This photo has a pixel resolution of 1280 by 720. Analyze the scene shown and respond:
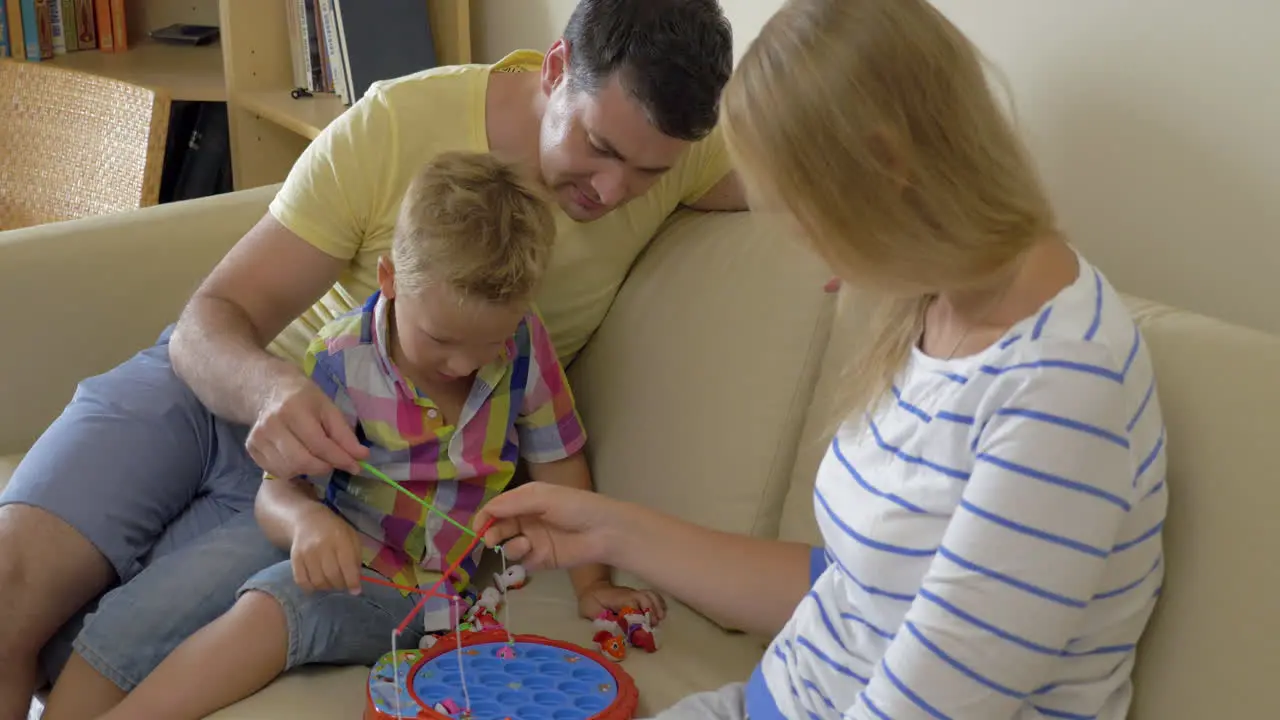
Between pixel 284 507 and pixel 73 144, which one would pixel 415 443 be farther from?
pixel 73 144

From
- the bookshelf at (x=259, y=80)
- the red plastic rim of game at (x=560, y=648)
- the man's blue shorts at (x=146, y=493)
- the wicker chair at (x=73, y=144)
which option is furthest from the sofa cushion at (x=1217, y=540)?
the wicker chair at (x=73, y=144)

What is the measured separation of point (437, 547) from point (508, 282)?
36 cm

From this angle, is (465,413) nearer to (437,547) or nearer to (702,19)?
(437,547)

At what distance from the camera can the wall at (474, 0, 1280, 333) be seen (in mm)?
1224

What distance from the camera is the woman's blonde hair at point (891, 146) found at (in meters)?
0.93

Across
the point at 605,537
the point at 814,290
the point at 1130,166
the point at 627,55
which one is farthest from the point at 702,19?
the point at 605,537

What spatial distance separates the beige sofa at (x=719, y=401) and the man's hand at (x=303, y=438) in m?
0.25

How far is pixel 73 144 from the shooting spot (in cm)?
287

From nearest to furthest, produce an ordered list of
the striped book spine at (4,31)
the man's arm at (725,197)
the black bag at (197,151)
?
the man's arm at (725,197) < the black bag at (197,151) < the striped book spine at (4,31)

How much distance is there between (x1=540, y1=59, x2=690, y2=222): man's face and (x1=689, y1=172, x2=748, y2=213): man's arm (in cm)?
19

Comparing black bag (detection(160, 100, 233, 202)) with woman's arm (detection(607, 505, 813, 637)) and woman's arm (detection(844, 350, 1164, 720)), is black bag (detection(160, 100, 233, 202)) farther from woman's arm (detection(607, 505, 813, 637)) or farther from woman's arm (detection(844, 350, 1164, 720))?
woman's arm (detection(844, 350, 1164, 720))

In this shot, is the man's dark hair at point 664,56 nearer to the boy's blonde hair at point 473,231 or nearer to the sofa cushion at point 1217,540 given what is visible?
the boy's blonde hair at point 473,231

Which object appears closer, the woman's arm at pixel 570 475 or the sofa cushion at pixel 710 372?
the sofa cushion at pixel 710 372

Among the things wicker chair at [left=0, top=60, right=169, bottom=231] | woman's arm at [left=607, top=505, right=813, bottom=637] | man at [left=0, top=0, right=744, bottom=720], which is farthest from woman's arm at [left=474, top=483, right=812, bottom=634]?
wicker chair at [left=0, top=60, right=169, bottom=231]
